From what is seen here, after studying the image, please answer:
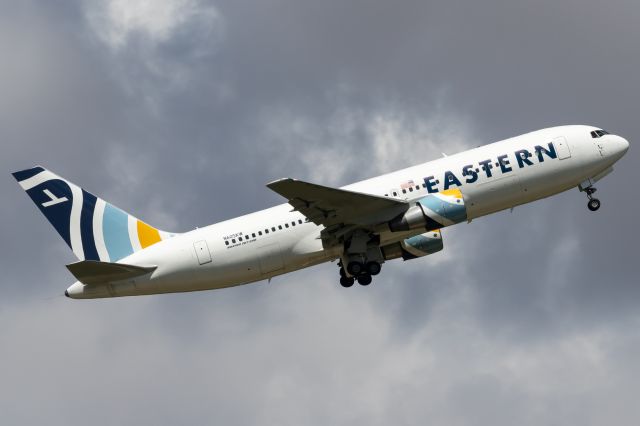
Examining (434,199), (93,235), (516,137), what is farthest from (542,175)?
(93,235)

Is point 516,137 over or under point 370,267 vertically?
over

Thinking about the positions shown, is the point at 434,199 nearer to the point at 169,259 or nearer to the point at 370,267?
the point at 370,267

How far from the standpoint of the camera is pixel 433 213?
55.6 m

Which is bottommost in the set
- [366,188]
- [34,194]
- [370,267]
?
[370,267]

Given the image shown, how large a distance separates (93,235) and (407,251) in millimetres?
18274

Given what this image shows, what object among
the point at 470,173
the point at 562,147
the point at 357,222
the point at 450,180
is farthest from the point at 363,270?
the point at 562,147

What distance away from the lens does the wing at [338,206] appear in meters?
53.8

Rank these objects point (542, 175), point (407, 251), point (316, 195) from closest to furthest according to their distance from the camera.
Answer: point (316, 195)
point (542, 175)
point (407, 251)

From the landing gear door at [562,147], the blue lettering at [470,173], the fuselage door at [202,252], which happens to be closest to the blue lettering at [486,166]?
the blue lettering at [470,173]

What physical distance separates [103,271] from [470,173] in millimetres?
20425

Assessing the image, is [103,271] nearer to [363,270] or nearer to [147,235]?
[147,235]

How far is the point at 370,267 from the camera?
192 feet

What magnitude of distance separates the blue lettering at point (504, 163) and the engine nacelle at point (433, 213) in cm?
304

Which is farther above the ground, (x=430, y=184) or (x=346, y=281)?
(x=430, y=184)
